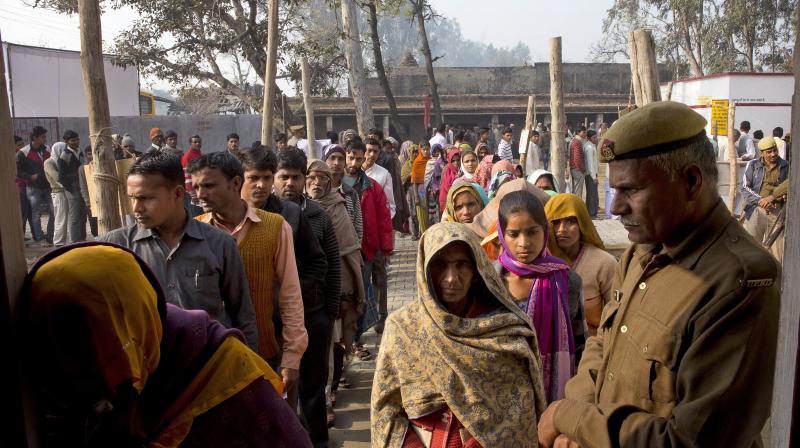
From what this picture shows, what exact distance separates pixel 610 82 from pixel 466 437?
39.7 m

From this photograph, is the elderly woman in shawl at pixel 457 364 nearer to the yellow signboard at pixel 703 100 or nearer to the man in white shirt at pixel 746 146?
the man in white shirt at pixel 746 146

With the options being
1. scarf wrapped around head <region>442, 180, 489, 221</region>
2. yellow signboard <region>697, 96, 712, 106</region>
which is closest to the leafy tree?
yellow signboard <region>697, 96, 712, 106</region>

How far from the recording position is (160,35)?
60.1 feet

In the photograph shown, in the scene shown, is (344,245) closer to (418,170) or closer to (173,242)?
(173,242)

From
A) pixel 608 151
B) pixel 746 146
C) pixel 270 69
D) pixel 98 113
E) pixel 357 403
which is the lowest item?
pixel 357 403

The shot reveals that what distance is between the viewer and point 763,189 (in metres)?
9.98

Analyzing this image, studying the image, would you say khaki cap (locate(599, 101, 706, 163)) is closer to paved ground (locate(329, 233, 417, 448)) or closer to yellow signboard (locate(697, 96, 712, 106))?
paved ground (locate(329, 233, 417, 448))

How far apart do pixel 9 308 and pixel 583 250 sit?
3.42 metres

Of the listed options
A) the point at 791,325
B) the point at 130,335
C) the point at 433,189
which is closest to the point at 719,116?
the point at 433,189

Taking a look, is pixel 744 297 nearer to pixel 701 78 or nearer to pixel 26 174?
pixel 26 174

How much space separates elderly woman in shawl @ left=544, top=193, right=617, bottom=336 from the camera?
3984 millimetres

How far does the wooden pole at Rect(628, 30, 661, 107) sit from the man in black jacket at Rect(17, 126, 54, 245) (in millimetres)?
11671

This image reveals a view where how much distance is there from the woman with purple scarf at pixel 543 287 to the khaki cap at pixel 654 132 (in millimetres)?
1557

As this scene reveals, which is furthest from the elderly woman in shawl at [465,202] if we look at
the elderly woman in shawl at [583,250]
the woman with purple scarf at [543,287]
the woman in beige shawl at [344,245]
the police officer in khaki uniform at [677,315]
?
the police officer in khaki uniform at [677,315]
